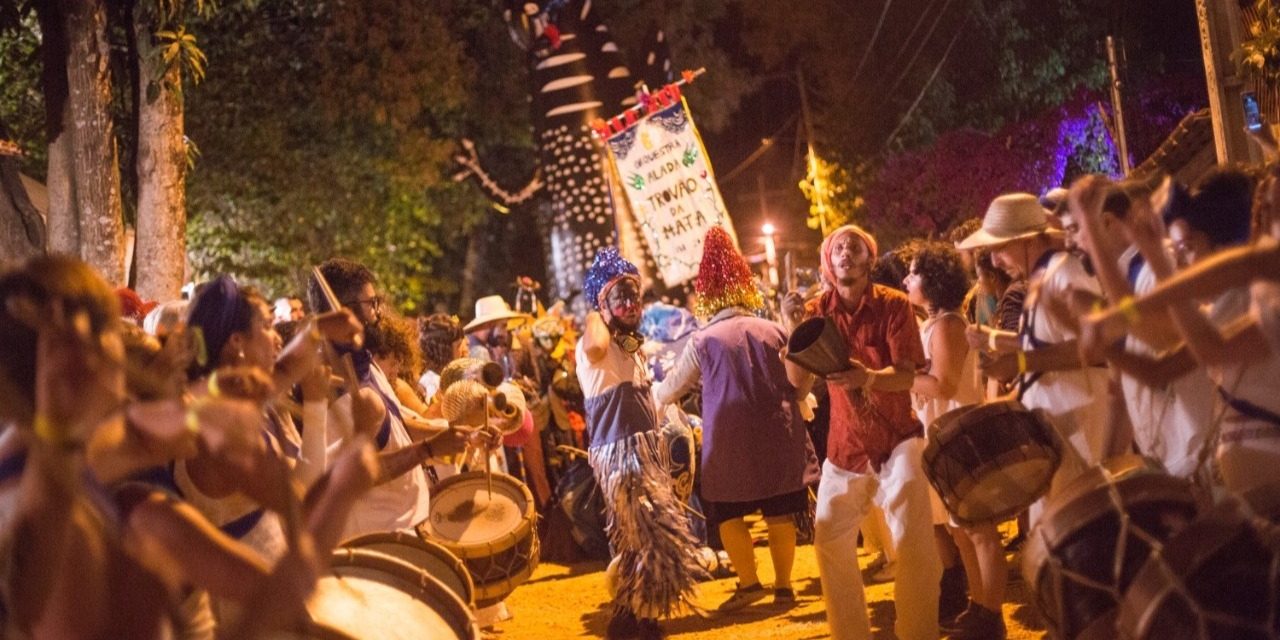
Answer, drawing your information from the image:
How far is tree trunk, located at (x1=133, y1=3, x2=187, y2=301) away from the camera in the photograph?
11.7m

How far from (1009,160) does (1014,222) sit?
20882mm

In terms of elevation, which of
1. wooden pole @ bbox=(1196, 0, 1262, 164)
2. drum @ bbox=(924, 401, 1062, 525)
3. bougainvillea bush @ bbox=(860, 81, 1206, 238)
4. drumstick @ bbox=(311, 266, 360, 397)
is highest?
bougainvillea bush @ bbox=(860, 81, 1206, 238)

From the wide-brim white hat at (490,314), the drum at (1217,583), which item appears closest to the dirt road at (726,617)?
the wide-brim white hat at (490,314)

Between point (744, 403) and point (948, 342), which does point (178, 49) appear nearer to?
point (744, 403)

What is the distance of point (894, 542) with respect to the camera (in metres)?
6.63

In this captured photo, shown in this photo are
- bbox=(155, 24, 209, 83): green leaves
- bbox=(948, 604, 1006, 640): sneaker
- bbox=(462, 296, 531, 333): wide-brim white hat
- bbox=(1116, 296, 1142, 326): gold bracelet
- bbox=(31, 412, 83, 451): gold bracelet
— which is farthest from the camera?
bbox=(462, 296, 531, 333): wide-brim white hat

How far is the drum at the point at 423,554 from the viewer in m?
5.22

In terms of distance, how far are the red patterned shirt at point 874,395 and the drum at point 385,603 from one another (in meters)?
2.80

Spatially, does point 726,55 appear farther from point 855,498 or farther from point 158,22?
point 855,498

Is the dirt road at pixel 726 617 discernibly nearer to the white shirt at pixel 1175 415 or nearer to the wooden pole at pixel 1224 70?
the white shirt at pixel 1175 415

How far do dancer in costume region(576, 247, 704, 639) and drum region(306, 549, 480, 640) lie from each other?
3.47m

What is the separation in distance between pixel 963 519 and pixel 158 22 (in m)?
9.26

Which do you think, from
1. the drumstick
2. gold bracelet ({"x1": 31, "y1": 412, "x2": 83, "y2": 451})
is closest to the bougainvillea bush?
the drumstick

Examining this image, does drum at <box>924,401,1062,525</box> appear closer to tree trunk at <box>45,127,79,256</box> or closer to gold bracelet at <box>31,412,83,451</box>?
gold bracelet at <box>31,412,83,451</box>
